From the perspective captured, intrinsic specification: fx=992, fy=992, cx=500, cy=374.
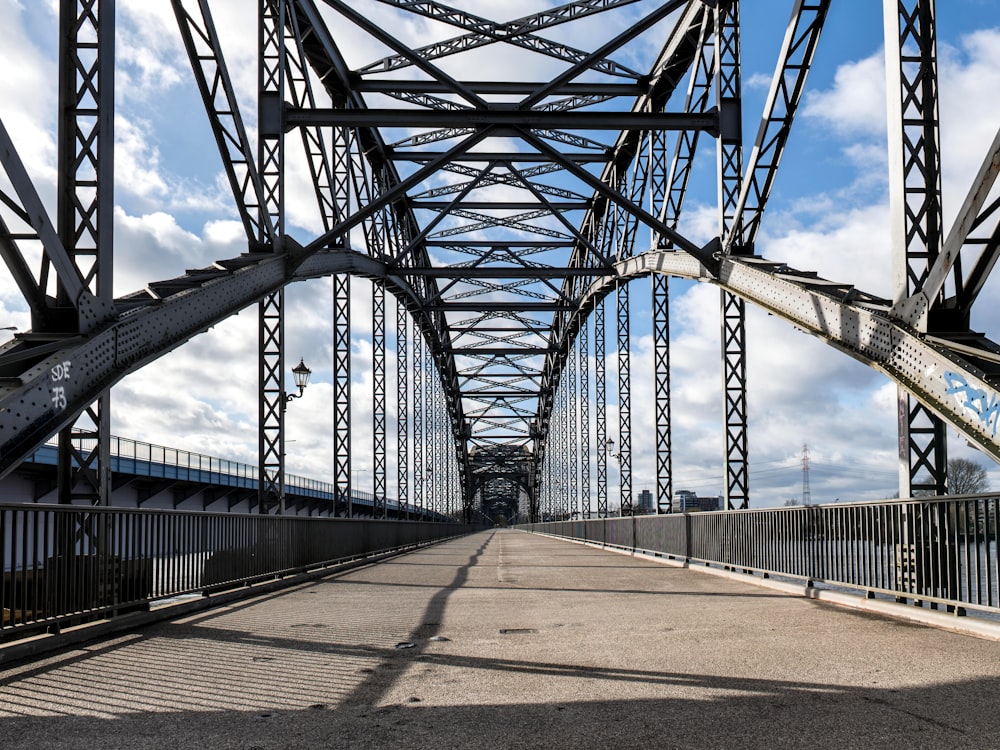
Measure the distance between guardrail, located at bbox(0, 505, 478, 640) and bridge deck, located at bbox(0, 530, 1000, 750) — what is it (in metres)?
0.52

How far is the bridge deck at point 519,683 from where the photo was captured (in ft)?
16.4

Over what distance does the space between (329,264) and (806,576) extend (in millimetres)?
13102

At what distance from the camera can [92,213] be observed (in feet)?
34.9

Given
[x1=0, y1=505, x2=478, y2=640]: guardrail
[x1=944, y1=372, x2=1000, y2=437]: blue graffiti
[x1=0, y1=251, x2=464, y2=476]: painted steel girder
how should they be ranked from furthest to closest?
[x1=944, y1=372, x2=1000, y2=437]: blue graffiti → [x1=0, y1=251, x2=464, y2=476]: painted steel girder → [x1=0, y1=505, x2=478, y2=640]: guardrail

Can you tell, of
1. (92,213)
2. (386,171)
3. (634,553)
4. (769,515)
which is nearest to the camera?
(92,213)

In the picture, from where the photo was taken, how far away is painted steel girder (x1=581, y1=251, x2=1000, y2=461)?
9383mm

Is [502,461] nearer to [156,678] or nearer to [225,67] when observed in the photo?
[225,67]

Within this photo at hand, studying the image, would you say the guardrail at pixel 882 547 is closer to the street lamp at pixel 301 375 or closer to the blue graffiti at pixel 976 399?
the blue graffiti at pixel 976 399

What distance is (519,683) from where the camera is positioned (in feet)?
20.8

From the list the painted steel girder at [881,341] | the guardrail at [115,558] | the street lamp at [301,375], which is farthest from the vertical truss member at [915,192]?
the street lamp at [301,375]

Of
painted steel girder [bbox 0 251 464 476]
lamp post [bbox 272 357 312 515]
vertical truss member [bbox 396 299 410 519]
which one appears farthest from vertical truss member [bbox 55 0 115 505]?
vertical truss member [bbox 396 299 410 519]

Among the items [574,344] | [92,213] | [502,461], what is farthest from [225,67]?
[502,461]

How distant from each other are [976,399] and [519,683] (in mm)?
5586

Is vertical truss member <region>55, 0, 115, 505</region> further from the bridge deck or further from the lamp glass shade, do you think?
the lamp glass shade
